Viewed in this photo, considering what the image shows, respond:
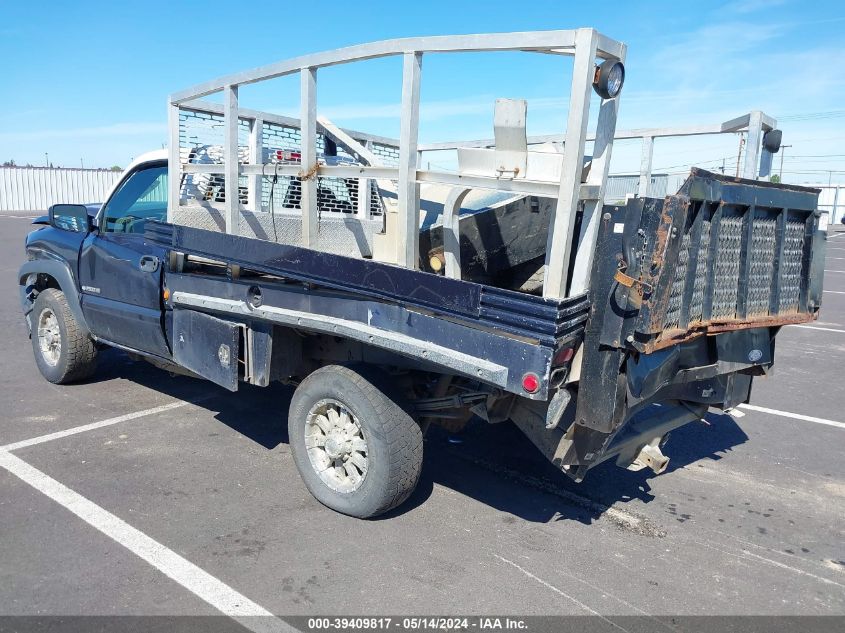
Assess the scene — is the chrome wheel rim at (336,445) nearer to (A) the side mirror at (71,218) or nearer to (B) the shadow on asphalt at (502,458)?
(B) the shadow on asphalt at (502,458)

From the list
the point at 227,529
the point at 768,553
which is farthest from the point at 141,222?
the point at 768,553

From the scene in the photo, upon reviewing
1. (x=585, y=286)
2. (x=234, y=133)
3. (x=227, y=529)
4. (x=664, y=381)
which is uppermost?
(x=234, y=133)

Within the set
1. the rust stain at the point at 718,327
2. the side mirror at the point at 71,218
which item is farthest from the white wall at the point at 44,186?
the rust stain at the point at 718,327

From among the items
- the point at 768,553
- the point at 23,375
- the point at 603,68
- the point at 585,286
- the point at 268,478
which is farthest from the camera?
the point at 23,375

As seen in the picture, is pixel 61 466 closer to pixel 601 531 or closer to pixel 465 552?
pixel 465 552

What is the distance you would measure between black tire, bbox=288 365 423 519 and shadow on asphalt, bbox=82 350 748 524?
10.0 inches

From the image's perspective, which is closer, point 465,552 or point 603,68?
point 603,68

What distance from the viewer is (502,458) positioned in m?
4.92

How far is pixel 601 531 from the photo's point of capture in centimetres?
392

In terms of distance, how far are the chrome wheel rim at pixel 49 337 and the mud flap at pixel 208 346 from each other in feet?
6.79

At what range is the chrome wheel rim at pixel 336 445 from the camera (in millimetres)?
3887

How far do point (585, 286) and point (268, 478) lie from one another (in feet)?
8.08

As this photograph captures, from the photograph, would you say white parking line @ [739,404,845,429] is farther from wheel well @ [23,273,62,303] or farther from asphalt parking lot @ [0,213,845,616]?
wheel well @ [23,273,62,303]

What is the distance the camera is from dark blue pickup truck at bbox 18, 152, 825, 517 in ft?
10.1
